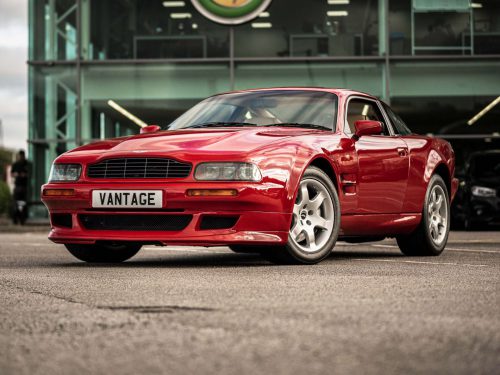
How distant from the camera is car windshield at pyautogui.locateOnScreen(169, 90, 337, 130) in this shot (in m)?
8.64

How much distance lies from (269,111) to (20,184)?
46.3 feet

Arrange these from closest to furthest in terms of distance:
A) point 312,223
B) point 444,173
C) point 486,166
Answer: point 312,223
point 444,173
point 486,166

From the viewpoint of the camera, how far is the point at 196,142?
7785 mm

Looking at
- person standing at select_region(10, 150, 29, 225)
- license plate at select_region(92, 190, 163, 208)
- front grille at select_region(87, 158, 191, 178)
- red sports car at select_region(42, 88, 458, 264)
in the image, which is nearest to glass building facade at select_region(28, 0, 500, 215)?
person standing at select_region(10, 150, 29, 225)

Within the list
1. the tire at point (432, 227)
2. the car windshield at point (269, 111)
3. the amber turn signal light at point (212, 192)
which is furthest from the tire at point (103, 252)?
the tire at point (432, 227)

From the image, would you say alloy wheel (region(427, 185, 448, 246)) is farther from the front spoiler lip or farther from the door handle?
the front spoiler lip

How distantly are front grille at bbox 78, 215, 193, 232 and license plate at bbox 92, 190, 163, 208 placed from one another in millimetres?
110

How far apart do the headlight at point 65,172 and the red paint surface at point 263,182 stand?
0.17 feet

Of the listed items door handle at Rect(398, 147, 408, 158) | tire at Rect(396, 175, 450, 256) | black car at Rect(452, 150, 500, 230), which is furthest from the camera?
black car at Rect(452, 150, 500, 230)

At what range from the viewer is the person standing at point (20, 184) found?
21.8 m

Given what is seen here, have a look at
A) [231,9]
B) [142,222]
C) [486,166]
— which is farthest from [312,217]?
[231,9]

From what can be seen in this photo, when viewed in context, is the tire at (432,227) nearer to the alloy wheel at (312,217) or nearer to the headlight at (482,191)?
the alloy wheel at (312,217)

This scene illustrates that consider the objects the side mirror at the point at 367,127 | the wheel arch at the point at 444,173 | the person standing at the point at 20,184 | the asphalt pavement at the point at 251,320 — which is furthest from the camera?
the person standing at the point at 20,184

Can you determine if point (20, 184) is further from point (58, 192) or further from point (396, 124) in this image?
point (58, 192)
